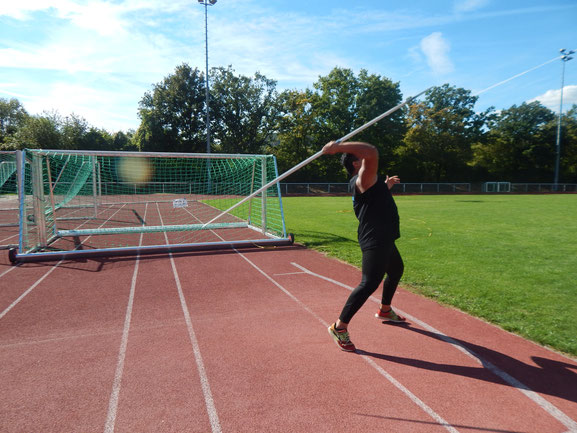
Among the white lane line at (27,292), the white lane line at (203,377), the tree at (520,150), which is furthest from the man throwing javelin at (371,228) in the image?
the tree at (520,150)

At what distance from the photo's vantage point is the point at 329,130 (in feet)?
143

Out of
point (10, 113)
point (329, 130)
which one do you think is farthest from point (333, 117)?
point (10, 113)

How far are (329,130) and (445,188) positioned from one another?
1597 centimetres

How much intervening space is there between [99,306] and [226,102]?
41.6 meters

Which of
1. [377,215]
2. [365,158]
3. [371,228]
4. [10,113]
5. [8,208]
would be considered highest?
[10,113]

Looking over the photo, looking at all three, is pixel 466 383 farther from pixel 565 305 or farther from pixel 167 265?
pixel 167 265

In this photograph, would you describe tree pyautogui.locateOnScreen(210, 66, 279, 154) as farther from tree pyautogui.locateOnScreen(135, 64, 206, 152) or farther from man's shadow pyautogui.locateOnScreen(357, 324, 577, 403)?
man's shadow pyautogui.locateOnScreen(357, 324, 577, 403)

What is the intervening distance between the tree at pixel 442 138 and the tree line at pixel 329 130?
0.13m

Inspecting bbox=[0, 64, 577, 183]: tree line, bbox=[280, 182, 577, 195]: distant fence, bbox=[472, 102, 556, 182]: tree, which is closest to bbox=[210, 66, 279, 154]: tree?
bbox=[0, 64, 577, 183]: tree line

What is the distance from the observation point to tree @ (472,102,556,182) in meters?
49.2

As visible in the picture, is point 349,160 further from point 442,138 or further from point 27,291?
point 442,138

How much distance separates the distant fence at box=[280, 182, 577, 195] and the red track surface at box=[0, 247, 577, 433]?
106 feet

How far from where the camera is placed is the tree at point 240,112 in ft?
143

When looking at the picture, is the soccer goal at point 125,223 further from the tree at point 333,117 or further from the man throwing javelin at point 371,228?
the tree at point 333,117
